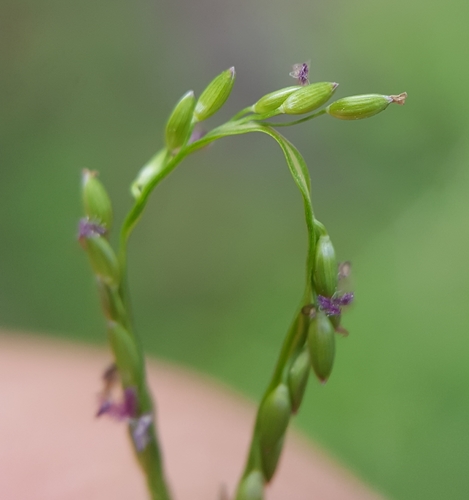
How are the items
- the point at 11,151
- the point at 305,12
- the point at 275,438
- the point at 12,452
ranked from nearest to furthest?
1. the point at 275,438
2. the point at 12,452
3. the point at 11,151
4. the point at 305,12

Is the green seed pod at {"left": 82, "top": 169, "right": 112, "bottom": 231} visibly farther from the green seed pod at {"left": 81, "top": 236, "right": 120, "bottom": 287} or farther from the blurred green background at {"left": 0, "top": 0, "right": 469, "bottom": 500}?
the blurred green background at {"left": 0, "top": 0, "right": 469, "bottom": 500}

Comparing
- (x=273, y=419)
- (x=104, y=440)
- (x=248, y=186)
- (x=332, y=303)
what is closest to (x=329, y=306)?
(x=332, y=303)

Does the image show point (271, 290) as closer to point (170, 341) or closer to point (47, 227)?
point (170, 341)

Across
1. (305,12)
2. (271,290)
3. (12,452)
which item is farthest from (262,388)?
(305,12)

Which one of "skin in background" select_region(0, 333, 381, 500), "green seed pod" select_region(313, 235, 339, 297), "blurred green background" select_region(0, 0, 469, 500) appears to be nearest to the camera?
"green seed pod" select_region(313, 235, 339, 297)

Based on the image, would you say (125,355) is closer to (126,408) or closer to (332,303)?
(126,408)

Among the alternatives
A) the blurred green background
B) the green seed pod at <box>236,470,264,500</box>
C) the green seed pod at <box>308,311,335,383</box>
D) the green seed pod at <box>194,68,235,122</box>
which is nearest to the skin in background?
the blurred green background
